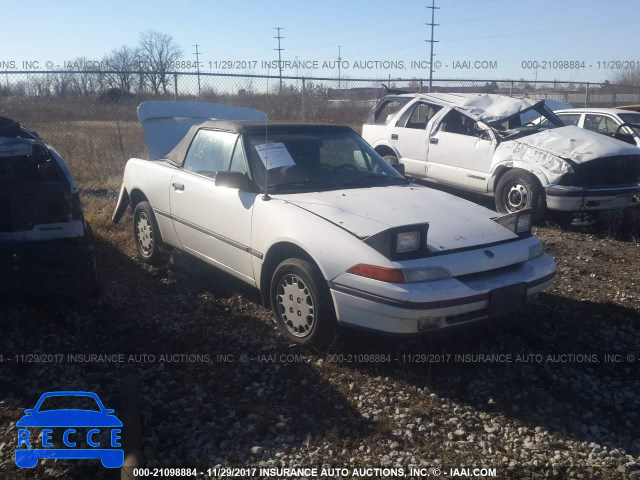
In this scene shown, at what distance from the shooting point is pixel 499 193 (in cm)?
812

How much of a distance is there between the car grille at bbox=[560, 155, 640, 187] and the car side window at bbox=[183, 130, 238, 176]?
4.29 metres

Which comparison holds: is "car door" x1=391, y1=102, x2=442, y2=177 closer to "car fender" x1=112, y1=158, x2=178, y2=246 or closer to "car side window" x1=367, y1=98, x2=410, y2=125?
"car side window" x1=367, y1=98, x2=410, y2=125

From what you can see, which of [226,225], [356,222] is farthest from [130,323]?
[356,222]

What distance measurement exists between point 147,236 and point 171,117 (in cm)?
261

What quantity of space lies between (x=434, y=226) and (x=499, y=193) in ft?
13.9

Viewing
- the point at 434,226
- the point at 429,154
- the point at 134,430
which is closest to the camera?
the point at 134,430

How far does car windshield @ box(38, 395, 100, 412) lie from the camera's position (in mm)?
3504

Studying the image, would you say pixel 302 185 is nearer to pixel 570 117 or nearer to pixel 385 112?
A: pixel 385 112

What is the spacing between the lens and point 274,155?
4.98m

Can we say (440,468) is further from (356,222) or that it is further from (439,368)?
(356,222)

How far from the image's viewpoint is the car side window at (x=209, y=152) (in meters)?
5.27

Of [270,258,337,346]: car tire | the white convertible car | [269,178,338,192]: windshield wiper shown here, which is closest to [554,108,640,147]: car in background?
the white convertible car

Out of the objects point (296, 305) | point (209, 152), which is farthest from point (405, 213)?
point (209, 152)

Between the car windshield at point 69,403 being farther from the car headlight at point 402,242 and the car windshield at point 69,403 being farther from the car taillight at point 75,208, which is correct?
the car headlight at point 402,242
